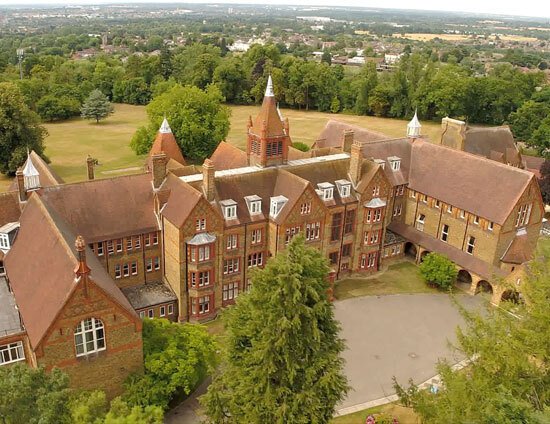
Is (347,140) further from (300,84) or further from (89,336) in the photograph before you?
(300,84)

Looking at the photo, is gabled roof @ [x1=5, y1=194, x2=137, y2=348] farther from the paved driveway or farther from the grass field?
the grass field

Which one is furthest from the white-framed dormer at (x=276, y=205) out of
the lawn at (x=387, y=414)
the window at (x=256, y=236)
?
the lawn at (x=387, y=414)

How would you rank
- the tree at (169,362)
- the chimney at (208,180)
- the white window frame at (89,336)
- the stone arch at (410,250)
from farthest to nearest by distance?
1. the stone arch at (410,250)
2. the chimney at (208,180)
3. the tree at (169,362)
4. the white window frame at (89,336)

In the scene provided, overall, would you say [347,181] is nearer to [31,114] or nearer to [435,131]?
[31,114]

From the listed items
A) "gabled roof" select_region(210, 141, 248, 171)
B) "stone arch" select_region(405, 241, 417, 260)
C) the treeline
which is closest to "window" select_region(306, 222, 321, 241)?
"gabled roof" select_region(210, 141, 248, 171)

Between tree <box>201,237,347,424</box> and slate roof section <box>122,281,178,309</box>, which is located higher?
tree <box>201,237,347,424</box>

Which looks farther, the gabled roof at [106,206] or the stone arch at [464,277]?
the stone arch at [464,277]

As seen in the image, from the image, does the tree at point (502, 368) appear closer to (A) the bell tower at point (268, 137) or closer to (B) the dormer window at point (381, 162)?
(B) the dormer window at point (381, 162)
